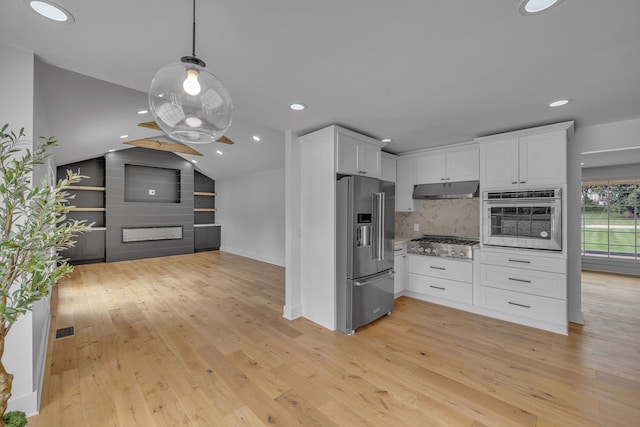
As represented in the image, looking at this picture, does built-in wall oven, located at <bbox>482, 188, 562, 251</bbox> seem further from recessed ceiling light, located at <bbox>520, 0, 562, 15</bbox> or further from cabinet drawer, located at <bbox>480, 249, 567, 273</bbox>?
recessed ceiling light, located at <bbox>520, 0, 562, 15</bbox>

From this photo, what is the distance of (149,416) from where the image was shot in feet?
6.23

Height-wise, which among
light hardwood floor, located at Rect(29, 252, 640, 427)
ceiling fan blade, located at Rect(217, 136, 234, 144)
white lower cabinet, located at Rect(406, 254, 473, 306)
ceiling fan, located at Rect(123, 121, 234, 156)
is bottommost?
light hardwood floor, located at Rect(29, 252, 640, 427)

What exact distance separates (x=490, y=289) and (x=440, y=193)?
4.91ft

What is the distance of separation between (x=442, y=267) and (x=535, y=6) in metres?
3.24

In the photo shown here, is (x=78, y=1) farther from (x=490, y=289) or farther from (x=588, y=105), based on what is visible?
(x=490, y=289)

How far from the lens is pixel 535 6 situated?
142 cm

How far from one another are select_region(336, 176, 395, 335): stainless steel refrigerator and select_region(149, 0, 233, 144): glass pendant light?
83.1 inches

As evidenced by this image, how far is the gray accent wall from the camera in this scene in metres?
7.37

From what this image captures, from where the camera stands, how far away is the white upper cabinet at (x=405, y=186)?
466 centimetres

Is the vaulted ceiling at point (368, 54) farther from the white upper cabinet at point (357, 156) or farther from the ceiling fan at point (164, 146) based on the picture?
the ceiling fan at point (164, 146)

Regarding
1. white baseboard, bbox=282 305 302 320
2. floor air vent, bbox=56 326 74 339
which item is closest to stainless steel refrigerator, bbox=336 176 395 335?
white baseboard, bbox=282 305 302 320

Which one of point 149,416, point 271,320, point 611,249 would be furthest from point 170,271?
point 611,249

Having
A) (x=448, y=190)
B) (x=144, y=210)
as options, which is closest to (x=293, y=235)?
(x=448, y=190)

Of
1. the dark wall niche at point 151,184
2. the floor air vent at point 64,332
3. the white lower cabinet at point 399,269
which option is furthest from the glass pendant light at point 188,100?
the dark wall niche at point 151,184
